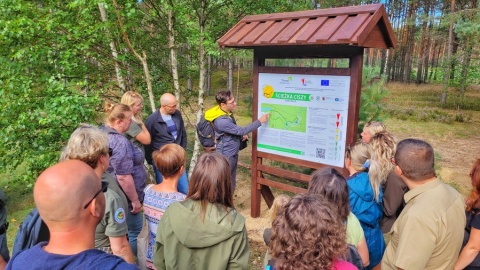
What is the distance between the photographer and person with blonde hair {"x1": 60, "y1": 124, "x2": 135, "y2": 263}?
7.38ft

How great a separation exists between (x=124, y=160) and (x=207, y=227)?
4.79 ft

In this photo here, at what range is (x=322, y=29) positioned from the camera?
3.80 meters

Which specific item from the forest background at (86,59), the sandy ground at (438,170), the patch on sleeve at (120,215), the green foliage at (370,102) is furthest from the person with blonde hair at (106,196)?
the green foliage at (370,102)

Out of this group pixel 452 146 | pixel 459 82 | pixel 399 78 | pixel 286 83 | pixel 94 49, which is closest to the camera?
pixel 286 83

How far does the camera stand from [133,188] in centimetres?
334

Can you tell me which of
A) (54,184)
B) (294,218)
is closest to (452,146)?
(294,218)

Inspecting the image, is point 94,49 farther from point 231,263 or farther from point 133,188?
point 231,263

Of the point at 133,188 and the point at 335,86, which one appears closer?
the point at 133,188

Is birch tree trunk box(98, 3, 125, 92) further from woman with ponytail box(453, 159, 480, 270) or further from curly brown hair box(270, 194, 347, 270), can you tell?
woman with ponytail box(453, 159, 480, 270)

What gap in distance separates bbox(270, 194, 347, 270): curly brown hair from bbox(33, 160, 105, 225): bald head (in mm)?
808

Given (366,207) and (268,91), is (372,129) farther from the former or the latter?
(268,91)

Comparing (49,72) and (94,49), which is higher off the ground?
(94,49)

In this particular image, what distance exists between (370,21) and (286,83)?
4.30 feet

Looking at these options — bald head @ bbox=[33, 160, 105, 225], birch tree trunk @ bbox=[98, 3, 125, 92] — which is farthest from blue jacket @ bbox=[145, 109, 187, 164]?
bald head @ bbox=[33, 160, 105, 225]
